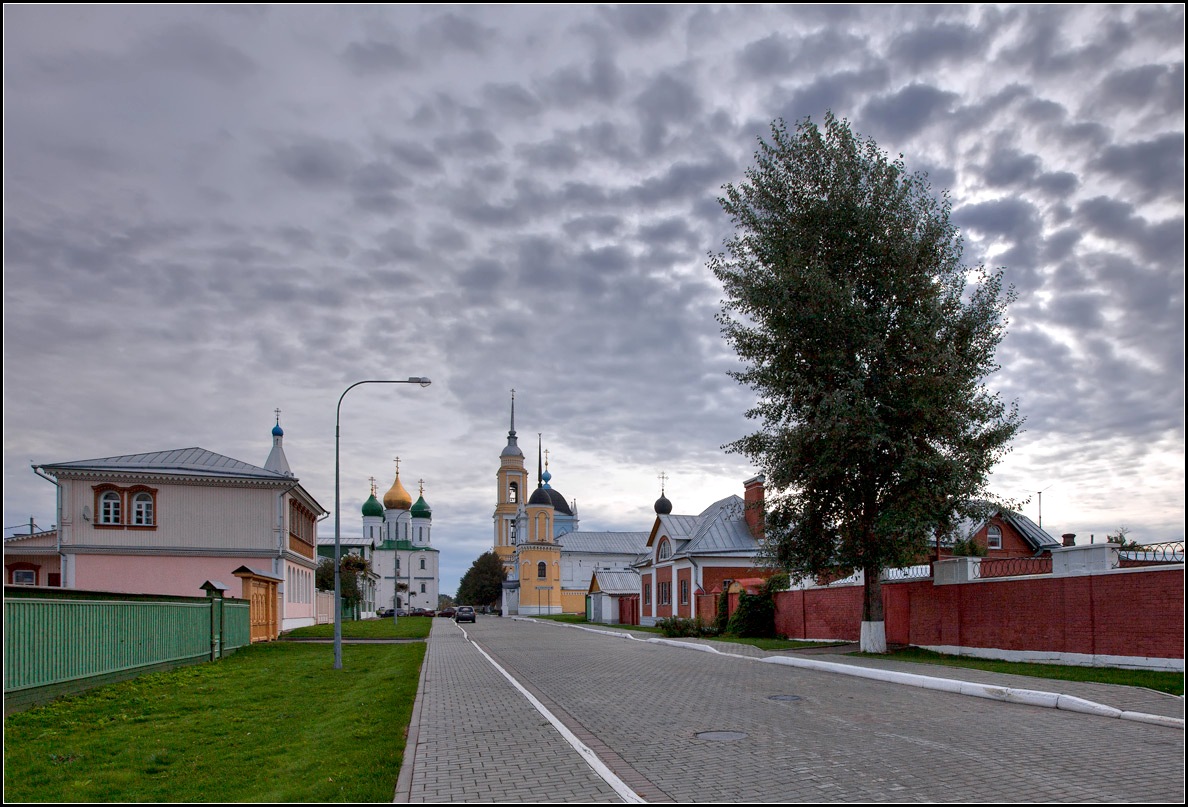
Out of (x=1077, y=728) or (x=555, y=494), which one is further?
(x=555, y=494)

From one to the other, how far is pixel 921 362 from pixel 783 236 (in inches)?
190

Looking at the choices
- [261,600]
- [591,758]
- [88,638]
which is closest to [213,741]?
[591,758]

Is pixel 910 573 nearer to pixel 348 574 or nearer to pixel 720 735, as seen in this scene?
pixel 720 735

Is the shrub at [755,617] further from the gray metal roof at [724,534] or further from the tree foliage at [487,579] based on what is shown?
the tree foliage at [487,579]

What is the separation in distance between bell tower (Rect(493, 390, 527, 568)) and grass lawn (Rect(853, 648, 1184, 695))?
92.7 m

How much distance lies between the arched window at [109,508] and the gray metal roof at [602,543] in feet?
214

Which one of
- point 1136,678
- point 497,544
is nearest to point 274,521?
point 1136,678

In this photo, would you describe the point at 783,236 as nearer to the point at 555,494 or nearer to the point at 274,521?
the point at 274,521

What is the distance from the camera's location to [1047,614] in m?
18.3

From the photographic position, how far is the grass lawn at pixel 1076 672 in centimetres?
1395

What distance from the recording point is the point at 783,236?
2359cm

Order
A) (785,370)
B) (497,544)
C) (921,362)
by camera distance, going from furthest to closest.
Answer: (497,544) → (785,370) → (921,362)

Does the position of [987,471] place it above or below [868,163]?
below

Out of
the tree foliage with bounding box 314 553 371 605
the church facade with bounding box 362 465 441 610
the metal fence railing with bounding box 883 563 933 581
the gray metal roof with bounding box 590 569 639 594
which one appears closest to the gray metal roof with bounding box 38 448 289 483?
the metal fence railing with bounding box 883 563 933 581
